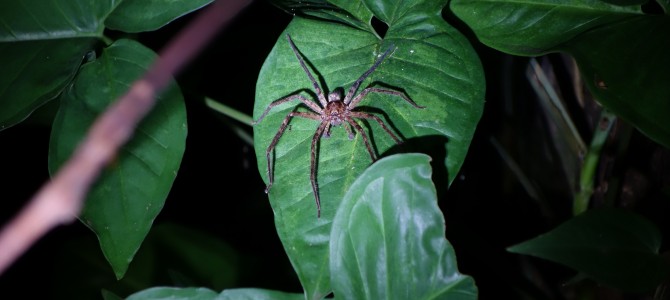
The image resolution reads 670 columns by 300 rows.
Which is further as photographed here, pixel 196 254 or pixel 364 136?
pixel 196 254

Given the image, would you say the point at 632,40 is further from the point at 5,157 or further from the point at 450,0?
the point at 5,157

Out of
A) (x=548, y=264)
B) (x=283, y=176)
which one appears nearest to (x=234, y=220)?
(x=283, y=176)

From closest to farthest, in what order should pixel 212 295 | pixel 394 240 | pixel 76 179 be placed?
pixel 76 179
pixel 394 240
pixel 212 295

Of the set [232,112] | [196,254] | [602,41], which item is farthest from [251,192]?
[602,41]

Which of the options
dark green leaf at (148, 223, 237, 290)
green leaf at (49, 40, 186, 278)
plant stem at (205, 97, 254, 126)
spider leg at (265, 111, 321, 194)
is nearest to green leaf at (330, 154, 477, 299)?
spider leg at (265, 111, 321, 194)

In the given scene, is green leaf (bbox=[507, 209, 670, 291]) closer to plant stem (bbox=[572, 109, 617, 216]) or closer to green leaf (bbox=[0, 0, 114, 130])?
plant stem (bbox=[572, 109, 617, 216])

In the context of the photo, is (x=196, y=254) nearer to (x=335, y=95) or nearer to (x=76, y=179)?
(x=335, y=95)

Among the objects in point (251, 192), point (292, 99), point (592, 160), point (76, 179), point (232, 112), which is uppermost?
point (76, 179)

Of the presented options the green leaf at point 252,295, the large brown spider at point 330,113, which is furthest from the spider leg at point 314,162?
the green leaf at point 252,295

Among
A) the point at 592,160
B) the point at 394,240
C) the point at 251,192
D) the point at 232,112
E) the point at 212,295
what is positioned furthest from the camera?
the point at 251,192
